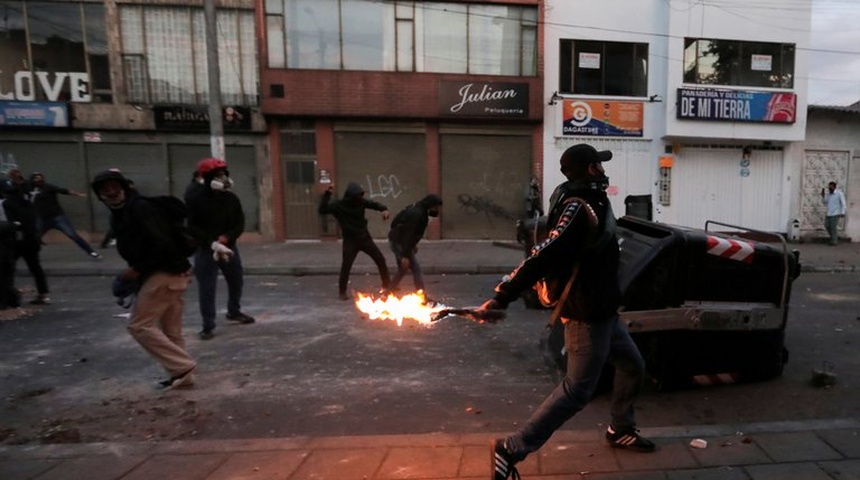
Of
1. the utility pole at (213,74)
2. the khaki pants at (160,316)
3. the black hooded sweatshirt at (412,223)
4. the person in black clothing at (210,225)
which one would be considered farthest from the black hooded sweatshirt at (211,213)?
the utility pole at (213,74)

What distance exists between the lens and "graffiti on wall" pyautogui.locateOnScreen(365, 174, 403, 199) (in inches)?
590

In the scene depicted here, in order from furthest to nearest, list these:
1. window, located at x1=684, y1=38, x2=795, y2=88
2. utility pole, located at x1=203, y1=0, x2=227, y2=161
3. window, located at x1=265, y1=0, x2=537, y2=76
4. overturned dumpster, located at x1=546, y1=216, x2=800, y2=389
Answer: window, located at x1=684, y1=38, x2=795, y2=88, window, located at x1=265, y1=0, x2=537, y2=76, utility pole, located at x1=203, y1=0, x2=227, y2=161, overturned dumpster, located at x1=546, y1=216, x2=800, y2=389

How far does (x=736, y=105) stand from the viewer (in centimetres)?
1511

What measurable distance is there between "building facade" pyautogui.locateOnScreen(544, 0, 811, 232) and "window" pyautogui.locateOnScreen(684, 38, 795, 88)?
0.03m

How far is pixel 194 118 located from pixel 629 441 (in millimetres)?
13751

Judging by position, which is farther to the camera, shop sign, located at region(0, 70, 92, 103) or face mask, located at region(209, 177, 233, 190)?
shop sign, located at region(0, 70, 92, 103)

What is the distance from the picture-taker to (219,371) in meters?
4.87

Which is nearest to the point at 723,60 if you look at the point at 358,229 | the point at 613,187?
the point at 613,187

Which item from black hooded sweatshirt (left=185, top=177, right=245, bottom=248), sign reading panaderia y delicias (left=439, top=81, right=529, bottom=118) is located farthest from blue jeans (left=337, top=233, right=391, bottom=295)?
sign reading panaderia y delicias (left=439, top=81, right=529, bottom=118)

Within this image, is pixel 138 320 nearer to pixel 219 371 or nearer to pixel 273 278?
pixel 219 371

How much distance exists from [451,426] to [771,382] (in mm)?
2718

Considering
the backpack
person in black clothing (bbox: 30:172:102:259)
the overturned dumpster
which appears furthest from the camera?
person in black clothing (bbox: 30:172:102:259)

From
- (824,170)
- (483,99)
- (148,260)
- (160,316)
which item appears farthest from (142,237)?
(824,170)

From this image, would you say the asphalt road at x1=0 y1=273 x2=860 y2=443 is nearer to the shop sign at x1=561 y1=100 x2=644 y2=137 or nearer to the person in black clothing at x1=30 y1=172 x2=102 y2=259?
the person in black clothing at x1=30 y1=172 x2=102 y2=259
